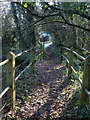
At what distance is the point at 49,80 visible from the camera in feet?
19.5

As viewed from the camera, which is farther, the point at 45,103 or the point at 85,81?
the point at 45,103

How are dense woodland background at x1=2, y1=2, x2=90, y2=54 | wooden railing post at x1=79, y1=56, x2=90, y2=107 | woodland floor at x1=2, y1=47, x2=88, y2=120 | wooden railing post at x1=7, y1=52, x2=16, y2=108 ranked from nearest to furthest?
wooden railing post at x1=79, y1=56, x2=90, y2=107
wooden railing post at x1=7, y1=52, x2=16, y2=108
woodland floor at x1=2, y1=47, x2=88, y2=120
dense woodland background at x1=2, y1=2, x2=90, y2=54

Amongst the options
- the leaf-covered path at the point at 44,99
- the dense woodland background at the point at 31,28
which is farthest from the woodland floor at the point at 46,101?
the dense woodland background at the point at 31,28

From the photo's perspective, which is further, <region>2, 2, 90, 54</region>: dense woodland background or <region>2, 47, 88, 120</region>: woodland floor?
<region>2, 2, 90, 54</region>: dense woodland background

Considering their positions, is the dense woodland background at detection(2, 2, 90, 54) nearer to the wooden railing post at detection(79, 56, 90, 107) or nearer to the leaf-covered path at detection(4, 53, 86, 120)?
the leaf-covered path at detection(4, 53, 86, 120)

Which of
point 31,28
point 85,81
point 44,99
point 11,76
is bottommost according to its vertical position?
point 44,99

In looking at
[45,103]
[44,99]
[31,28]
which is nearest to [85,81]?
[45,103]

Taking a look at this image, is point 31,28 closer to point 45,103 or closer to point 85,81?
point 45,103

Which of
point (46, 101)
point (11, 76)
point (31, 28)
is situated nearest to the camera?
point (11, 76)

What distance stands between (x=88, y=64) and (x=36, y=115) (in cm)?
164

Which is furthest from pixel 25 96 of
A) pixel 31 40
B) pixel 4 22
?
pixel 31 40

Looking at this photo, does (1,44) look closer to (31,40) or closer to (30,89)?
(31,40)

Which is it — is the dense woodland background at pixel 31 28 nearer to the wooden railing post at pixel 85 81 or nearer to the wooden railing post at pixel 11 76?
the wooden railing post at pixel 11 76

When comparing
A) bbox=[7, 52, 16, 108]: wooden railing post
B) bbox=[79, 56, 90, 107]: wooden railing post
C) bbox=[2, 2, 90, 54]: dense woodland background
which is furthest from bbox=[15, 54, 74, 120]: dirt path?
bbox=[2, 2, 90, 54]: dense woodland background
